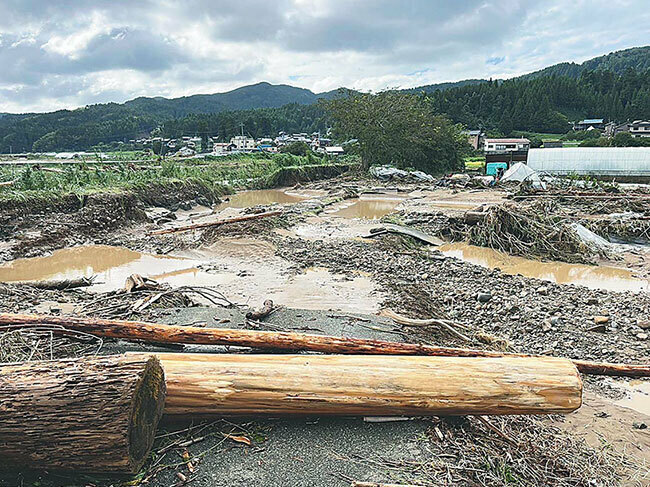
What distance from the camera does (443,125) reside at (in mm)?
39031

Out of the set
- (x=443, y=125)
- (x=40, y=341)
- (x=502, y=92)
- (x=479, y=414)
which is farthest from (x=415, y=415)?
(x=502, y=92)

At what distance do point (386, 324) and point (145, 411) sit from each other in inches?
140

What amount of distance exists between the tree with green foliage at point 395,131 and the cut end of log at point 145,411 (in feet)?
113

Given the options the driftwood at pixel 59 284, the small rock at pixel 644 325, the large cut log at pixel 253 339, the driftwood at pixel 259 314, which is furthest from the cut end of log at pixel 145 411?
the small rock at pixel 644 325

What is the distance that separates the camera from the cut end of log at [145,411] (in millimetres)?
2652

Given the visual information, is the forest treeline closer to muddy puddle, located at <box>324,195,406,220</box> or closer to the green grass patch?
muddy puddle, located at <box>324,195,406,220</box>

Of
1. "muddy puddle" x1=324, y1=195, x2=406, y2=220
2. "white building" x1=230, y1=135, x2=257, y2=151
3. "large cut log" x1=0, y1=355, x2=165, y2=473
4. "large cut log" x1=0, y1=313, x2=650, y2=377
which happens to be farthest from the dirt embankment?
"white building" x1=230, y1=135, x2=257, y2=151

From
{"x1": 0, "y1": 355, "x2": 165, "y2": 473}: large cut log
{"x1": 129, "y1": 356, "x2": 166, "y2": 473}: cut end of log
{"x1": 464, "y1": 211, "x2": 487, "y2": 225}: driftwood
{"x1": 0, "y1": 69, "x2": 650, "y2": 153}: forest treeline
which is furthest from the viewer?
{"x1": 0, "y1": 69, "x2": 650, "y2": 153}: forest treeline

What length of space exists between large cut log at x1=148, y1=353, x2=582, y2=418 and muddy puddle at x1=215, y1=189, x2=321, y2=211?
20.1m

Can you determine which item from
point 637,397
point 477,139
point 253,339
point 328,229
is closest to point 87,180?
point 328,229

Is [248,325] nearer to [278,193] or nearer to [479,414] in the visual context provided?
[479,414]

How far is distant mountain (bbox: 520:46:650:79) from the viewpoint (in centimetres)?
13838

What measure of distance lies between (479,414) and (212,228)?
462 inches

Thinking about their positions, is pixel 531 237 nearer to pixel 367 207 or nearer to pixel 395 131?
pixel 367 207
